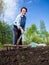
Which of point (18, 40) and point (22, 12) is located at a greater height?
point (22, 12)

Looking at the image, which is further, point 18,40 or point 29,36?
point 29,36

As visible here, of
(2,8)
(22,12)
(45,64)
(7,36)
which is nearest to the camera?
(45,64)

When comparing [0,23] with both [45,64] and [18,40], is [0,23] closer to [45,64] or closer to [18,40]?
[18,40]

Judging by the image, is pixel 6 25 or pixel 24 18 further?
pixel 6 25

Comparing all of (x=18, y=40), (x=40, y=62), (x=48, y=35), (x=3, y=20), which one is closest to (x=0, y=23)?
(x=3, y=20)

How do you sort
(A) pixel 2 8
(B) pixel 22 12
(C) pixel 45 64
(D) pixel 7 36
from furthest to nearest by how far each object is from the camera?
(A) pixel 2 8
(D) pixel 7 36
(B) pixel 22 12
(C) pixel 45 64

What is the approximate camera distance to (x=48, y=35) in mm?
19359

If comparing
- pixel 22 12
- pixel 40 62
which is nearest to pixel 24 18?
pixel 22 12

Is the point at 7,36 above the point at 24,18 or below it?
below

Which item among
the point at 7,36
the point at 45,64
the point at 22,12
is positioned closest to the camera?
the point at 45,64

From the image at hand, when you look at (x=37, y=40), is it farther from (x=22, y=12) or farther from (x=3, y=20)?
(x=22, y=12)

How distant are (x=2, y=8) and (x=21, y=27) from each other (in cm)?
753

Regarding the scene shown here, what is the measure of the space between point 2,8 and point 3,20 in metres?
1.13

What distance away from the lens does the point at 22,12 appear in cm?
1120
